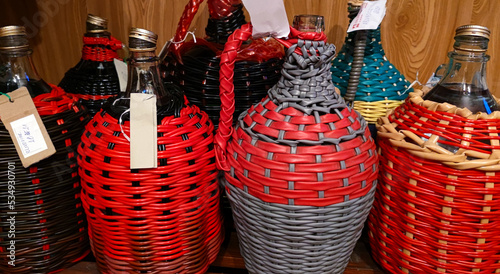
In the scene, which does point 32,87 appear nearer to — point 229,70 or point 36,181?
point 36,181

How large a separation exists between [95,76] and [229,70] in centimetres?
45

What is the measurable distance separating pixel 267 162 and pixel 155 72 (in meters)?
0.26

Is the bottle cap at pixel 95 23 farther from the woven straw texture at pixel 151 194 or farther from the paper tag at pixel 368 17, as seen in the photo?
the paper tag at pixel 368 17

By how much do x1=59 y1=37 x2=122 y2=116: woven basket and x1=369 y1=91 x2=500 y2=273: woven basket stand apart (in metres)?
0.65

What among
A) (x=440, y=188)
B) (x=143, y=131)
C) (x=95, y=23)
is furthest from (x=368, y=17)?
(x=95, y=23)

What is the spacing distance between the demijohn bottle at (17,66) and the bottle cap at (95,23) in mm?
207

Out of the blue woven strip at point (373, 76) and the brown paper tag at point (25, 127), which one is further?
the blue woven strip at point (373, 76)

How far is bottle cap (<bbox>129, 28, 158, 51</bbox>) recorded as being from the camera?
56 centimetres

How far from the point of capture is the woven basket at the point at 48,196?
0.64 metres

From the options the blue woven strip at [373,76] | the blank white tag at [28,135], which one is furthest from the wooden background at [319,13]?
the blank white tag at [28,135]

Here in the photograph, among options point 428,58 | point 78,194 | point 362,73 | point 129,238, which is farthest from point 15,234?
point 428,58

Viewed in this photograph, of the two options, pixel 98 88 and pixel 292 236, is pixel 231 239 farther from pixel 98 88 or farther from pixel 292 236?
pixel 98 88

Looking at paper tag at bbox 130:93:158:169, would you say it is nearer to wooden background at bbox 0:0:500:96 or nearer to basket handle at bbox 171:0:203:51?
basket handle at bbox 171:0:203:51

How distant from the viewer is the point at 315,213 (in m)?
0.54
